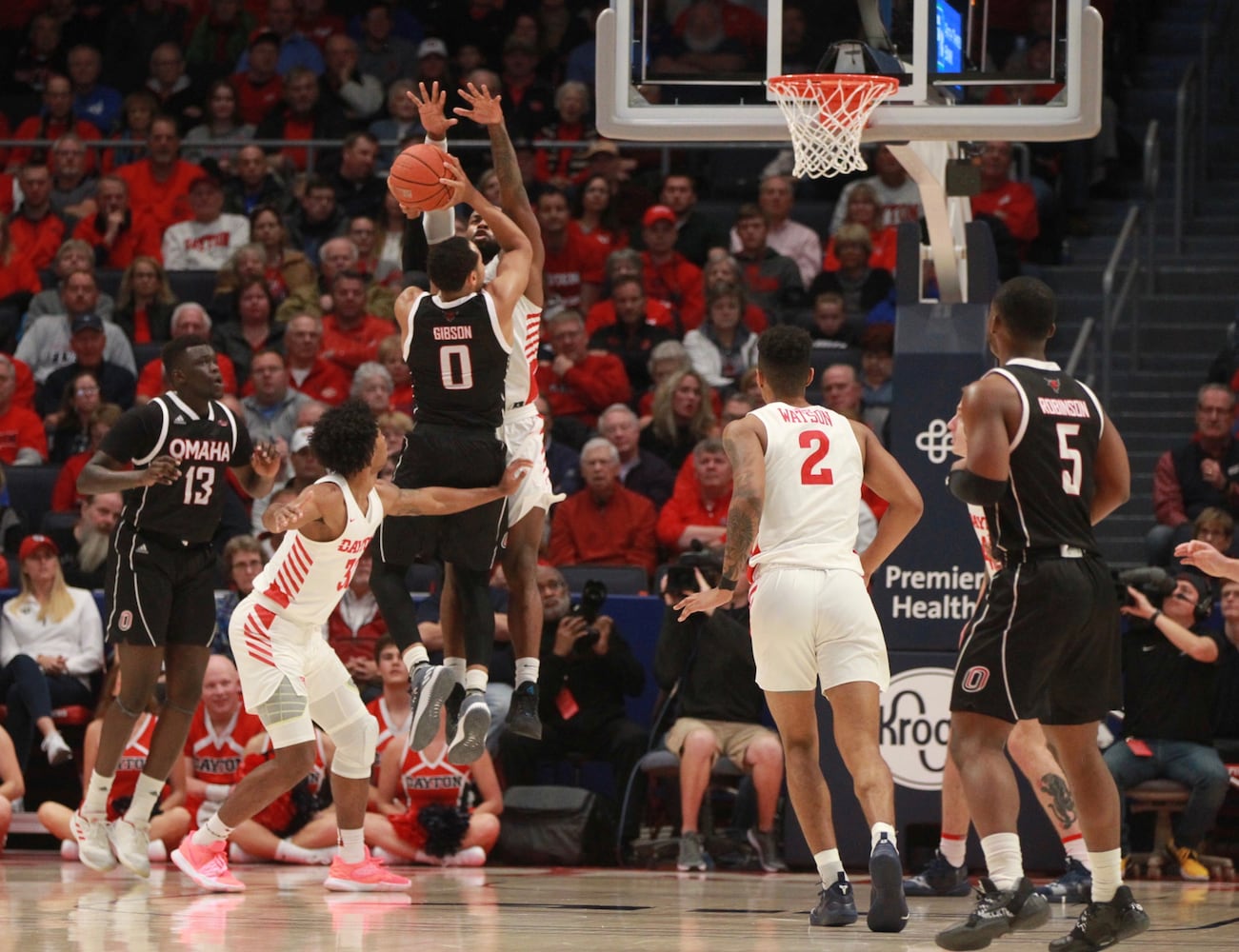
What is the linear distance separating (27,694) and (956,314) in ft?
19.8

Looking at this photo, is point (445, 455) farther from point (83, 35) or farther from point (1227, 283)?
point (83, 35)

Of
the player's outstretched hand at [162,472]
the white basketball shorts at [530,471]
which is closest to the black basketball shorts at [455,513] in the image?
the white basketball shorts at [530,471]

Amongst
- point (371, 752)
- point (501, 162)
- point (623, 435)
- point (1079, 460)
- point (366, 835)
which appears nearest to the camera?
point (1079, 460)

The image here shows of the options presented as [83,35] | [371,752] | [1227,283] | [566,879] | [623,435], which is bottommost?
[566,879]

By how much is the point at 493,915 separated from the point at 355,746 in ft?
4.01

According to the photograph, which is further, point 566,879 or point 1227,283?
point 1227,283

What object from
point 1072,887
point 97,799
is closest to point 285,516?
point 97,799

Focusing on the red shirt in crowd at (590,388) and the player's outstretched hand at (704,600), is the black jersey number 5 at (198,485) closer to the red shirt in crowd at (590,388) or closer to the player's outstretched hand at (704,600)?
the player's outstretched hand at (704,600)

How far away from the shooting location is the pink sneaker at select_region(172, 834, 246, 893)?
31.8ft

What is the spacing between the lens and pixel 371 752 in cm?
961

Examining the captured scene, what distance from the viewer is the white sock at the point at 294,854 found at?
11.7 meters

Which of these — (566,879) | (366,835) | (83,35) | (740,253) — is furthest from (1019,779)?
(83,35)

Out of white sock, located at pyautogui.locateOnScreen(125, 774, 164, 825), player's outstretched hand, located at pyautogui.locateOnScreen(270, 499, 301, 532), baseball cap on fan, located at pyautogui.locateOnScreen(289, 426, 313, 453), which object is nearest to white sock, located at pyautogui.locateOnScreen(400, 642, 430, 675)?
player's outstretched hand, located at pyautogui.locateOnScreen(270, 499, 301, 532)

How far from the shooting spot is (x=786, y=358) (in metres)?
8.11
